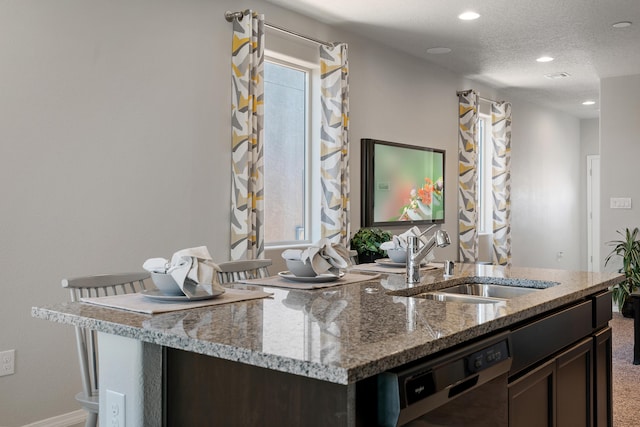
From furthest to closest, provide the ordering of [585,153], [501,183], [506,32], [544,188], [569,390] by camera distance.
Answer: [585,153], [544,188], [501,183], [506,32], [569,390]

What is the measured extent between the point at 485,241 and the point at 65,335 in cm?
529

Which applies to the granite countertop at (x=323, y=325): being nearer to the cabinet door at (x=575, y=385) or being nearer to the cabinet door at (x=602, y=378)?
the cabinet door at (x=575, y=385)

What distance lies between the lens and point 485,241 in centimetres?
727

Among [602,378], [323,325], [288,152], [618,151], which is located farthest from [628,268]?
[323,325]

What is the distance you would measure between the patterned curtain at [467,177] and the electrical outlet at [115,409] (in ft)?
17.6

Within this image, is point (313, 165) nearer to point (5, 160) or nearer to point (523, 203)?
point (5, 160)

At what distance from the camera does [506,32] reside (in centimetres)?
507

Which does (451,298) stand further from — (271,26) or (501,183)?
(501,183)

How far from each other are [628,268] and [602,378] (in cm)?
422

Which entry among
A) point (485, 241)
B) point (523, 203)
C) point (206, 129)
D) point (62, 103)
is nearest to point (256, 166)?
point (206, 129)

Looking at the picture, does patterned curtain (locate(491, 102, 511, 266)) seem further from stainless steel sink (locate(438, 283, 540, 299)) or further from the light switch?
stainless steel sink (locate(438, 283, 540, 299))

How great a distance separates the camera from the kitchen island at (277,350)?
127cm

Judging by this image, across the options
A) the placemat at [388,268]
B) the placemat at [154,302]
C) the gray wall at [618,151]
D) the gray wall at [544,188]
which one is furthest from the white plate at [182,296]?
the gray wall at [544,188]

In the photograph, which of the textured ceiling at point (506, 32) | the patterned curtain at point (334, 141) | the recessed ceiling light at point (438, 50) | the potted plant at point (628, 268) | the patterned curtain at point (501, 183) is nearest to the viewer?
the textured ceiling at point (506, 32)
